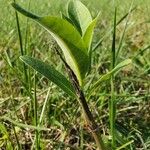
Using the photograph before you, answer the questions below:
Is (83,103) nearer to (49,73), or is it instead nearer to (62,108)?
(49,73)

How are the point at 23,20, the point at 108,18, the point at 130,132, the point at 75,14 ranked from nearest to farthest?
1. the point at 75,14
2. the point at 130,132
3. the point at 23,20
4. the point at 108,18

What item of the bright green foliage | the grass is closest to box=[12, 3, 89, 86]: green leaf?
the bright green foliage

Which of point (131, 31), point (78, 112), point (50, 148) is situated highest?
point (131, 31)

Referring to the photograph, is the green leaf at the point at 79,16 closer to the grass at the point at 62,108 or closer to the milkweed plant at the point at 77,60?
the milkweed plant at the point at 77,60

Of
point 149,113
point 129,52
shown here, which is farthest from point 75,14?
point 129,52

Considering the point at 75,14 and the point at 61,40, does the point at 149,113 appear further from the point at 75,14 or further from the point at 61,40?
the point at 61,40

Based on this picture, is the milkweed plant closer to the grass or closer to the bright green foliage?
the bright green foliage

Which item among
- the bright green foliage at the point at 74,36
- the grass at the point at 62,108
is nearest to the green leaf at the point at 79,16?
the bright green foliage at the point at 74,36

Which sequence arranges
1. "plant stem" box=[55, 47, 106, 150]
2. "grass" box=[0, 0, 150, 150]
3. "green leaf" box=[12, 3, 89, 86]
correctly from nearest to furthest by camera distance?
"green leaf" box=[12, 3, 89, 86]
"plant stem" box=[55, 47, 106, 150]
"grass" box=[0, 0, 150, 150]
